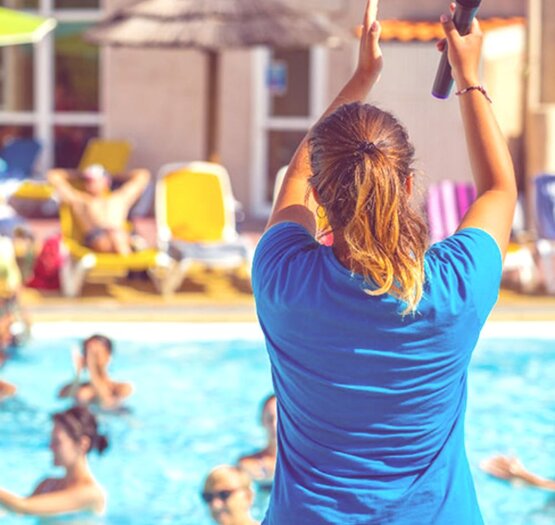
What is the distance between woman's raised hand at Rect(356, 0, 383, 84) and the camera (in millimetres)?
2215

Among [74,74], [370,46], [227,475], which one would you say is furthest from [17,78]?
[370,46]

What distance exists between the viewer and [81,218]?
33.3 feet

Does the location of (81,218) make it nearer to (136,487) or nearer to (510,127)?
(136,487)

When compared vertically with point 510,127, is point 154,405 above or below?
below

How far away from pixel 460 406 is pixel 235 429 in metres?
5.51

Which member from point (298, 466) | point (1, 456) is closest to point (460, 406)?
point (298, 466)

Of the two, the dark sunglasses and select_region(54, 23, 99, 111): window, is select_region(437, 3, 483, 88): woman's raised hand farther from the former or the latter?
select_region(54, 23, 99, 111): window

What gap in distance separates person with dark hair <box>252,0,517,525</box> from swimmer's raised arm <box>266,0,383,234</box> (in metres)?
0.08

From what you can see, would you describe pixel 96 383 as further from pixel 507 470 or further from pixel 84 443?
pixel 507 470

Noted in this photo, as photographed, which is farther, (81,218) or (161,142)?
(161,142)

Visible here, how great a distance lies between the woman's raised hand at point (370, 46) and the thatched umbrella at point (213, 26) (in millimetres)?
8210

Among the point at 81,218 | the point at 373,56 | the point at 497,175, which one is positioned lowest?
the point at 81,218

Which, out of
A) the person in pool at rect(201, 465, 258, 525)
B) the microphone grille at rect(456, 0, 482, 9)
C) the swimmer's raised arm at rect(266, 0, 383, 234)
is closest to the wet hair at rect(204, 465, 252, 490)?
the person in pool at rect(201, 465, 258, 525)

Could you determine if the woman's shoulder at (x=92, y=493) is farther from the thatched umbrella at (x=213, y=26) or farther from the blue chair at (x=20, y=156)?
the blue chair at (x=20, y=156)
